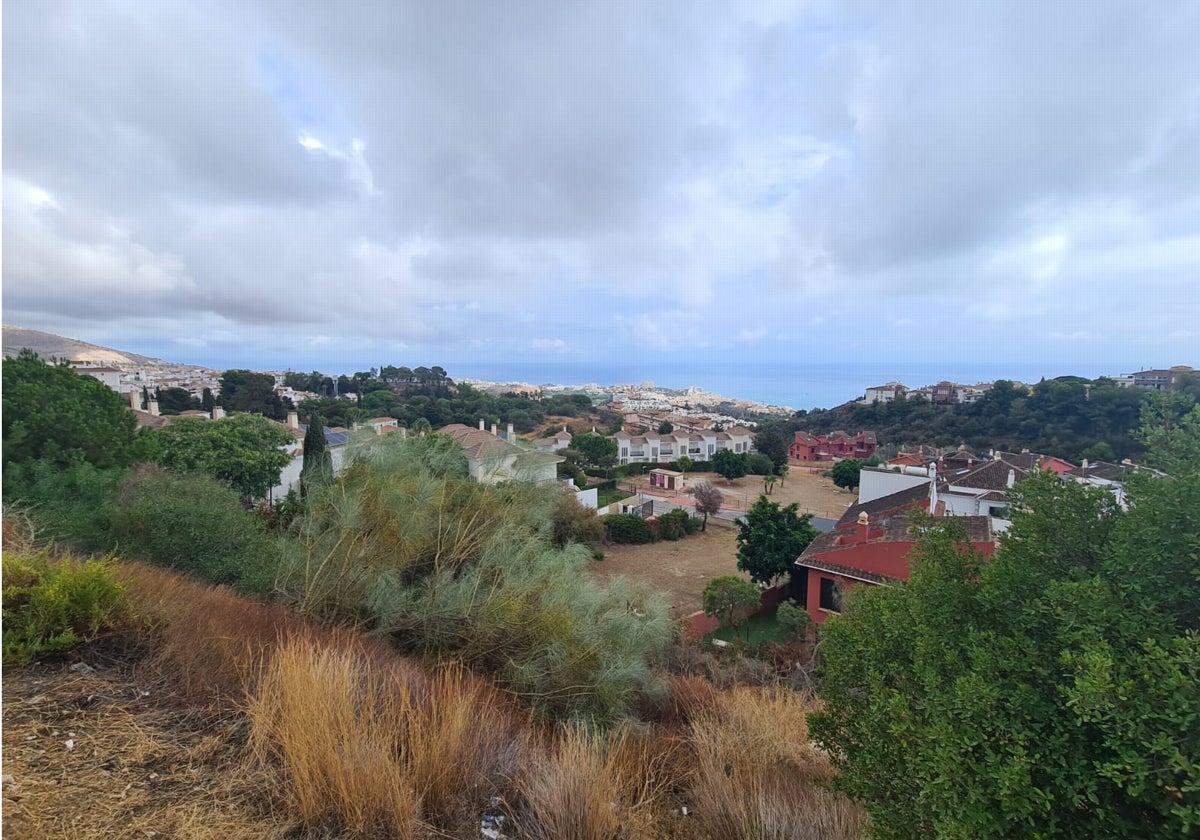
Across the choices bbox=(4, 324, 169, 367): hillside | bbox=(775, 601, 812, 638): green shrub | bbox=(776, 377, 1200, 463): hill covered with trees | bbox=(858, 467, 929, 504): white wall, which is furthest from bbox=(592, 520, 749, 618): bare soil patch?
bbox=(4, 324, 169, 367): hillside

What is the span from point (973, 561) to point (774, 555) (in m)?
12.2

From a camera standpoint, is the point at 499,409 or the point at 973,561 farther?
the point at 499,409

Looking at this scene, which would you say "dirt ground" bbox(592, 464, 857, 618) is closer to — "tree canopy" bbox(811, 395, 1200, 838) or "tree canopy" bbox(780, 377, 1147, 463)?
"tree canopy" bbox(811, 395, 1200, 838)

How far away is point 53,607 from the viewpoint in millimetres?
2896

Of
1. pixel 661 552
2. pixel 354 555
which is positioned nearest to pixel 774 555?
pixel 661 552

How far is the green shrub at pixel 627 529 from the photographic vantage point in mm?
20391

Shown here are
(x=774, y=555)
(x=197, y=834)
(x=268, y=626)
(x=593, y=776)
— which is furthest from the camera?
(x=774, y=555)

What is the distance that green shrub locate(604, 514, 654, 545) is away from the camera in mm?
20391

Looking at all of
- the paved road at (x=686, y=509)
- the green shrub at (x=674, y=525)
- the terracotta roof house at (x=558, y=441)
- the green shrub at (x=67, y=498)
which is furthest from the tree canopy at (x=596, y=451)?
the green shrub at (x=67, y=498)

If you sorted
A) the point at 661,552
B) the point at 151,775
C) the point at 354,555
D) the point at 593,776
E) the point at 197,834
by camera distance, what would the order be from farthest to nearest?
the point at 661,552
the point at 354,555
the point at 593,776
the point at 151,775
the point at 197,834

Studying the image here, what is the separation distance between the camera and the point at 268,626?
4121 millimetres

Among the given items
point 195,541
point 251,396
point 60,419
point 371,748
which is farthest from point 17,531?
point 251,396

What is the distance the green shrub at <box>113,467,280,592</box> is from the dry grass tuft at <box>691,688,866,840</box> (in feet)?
17.2

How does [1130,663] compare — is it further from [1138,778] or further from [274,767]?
[274,767]
